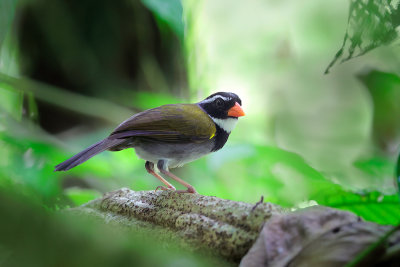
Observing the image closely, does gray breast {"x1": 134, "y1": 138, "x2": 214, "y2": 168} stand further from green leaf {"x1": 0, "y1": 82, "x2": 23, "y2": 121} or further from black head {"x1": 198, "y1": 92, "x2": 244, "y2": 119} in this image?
green leaf {"x1": 0, "y1": 82, "x2": 23, "y2": 121}

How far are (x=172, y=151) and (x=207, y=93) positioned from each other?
2.01m

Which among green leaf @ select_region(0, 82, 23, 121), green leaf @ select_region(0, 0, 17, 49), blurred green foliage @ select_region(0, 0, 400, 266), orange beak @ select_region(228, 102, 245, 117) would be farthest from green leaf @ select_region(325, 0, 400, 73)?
green leaf @ select_region(0, 82, 23, 121)

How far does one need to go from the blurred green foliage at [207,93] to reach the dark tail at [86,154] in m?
0.19

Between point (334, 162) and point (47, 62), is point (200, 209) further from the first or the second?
point (334, 162)

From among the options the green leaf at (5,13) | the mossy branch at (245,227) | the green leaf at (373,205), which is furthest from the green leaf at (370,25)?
the green leaf at (5,13)

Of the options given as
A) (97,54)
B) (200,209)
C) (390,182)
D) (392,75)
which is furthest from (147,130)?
(97,54)

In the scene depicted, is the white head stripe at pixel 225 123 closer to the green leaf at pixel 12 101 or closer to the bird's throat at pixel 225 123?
the bird's throat at pixel 225 123

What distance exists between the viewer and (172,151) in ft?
7.63

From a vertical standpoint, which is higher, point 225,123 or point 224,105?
point 224,105

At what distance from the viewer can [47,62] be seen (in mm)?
4371

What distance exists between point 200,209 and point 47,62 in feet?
11.4

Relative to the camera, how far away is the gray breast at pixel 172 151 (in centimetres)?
231

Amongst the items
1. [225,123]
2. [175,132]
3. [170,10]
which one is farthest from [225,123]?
[170,10]

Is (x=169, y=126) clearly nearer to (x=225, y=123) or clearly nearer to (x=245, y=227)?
(x=225, y=123)
